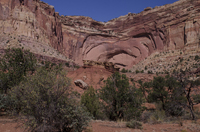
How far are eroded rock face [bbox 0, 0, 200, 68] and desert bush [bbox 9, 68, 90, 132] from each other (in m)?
36.9

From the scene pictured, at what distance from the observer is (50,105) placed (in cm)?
542

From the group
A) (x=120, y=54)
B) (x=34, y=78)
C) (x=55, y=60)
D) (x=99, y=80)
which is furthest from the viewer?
(x=120, y=54)

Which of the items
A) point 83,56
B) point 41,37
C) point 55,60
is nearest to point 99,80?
point 55,60

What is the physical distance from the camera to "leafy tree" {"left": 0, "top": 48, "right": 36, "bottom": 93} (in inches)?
402

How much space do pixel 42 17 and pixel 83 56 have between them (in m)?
21.2

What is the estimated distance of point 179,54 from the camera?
4369cm

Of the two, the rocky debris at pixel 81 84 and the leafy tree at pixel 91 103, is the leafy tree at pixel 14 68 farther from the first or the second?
the rocky debris at pixel 81 84

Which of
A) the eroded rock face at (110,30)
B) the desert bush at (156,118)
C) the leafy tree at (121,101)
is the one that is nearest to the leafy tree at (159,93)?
the desert bush at (156,118)

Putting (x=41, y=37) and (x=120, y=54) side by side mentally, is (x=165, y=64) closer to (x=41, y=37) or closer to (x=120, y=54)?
(x=120, y=54)

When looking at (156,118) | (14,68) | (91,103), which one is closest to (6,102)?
(14,68)

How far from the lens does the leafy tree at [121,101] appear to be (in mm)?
10320

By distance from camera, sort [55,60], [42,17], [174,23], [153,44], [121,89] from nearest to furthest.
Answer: [121,89]
[55,60]
[42,17]
[174,23]
[153,44]

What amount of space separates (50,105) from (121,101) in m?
6.57

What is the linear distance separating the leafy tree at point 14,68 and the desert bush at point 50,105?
4.94 meters
